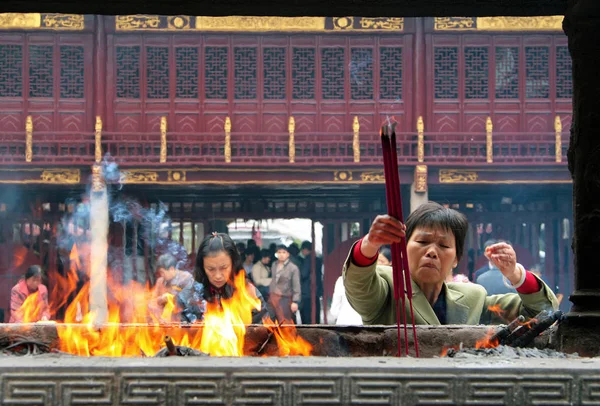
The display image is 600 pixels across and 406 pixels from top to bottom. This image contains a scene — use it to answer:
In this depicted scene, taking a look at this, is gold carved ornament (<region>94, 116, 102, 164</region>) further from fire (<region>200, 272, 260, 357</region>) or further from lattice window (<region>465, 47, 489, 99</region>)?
fire (<region>200, 272, 260, 357</region>)

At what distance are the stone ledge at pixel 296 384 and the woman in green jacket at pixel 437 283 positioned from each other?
74 centimetres

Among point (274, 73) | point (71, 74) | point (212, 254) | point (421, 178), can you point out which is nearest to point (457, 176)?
point (421, 178)

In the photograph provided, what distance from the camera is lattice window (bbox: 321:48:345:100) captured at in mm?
14180

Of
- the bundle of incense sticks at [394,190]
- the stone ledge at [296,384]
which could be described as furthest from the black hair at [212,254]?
the stone ledge at [296,384]

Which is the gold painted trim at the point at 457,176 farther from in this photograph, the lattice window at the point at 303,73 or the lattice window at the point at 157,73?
the lattice window at the point at 157,73

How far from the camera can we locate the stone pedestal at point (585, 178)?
338 centimetres

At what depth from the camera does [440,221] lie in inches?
148

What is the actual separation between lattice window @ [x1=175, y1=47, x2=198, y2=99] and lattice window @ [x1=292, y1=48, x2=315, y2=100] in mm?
1583

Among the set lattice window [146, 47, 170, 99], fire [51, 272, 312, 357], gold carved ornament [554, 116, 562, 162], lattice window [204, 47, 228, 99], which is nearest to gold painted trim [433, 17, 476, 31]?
Answer: gold carved ornament [554, 116, 562, 162]

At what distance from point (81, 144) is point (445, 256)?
11109mm

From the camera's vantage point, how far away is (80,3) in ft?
12.4

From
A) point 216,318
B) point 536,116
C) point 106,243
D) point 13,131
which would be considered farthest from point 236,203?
point 216,318

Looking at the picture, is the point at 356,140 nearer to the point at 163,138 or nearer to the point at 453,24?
the point at 453,24

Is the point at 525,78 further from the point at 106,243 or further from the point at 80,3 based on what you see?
the point at 80,3
